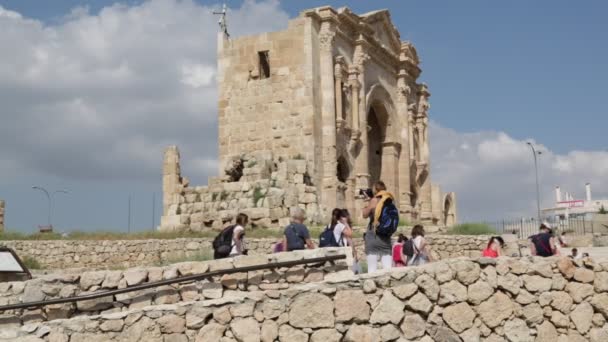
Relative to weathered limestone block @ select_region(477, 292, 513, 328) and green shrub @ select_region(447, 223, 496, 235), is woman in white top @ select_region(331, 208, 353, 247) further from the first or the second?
green shrub @ select_region(447, 223, 496, 235)

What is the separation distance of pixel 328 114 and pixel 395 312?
66.8 ft

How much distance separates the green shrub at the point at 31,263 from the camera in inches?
874

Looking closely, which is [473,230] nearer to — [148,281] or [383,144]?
[383,144]

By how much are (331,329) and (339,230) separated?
288 centimetres

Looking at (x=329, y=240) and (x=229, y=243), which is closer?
(x=229, y=243)

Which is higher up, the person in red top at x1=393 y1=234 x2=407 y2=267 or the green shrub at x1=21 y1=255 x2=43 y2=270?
the person in red top at x1=393 y1=234 x2=407 y2=267

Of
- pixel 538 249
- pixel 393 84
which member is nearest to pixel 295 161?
pixel 393 84

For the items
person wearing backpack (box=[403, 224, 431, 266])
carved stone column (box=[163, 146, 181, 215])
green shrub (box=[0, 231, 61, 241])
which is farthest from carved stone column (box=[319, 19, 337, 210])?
person wearing backpack (box=[403, 224, 431, 266])

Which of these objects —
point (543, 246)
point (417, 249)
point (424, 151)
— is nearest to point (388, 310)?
point (417, 249)

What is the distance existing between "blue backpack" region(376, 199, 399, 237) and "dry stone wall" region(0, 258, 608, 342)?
54.7 inches

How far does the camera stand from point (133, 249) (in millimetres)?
23297

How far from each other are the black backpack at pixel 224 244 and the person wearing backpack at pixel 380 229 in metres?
1.86

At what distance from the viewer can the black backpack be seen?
10.1 metres

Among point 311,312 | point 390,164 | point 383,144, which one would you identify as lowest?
point 311,312
